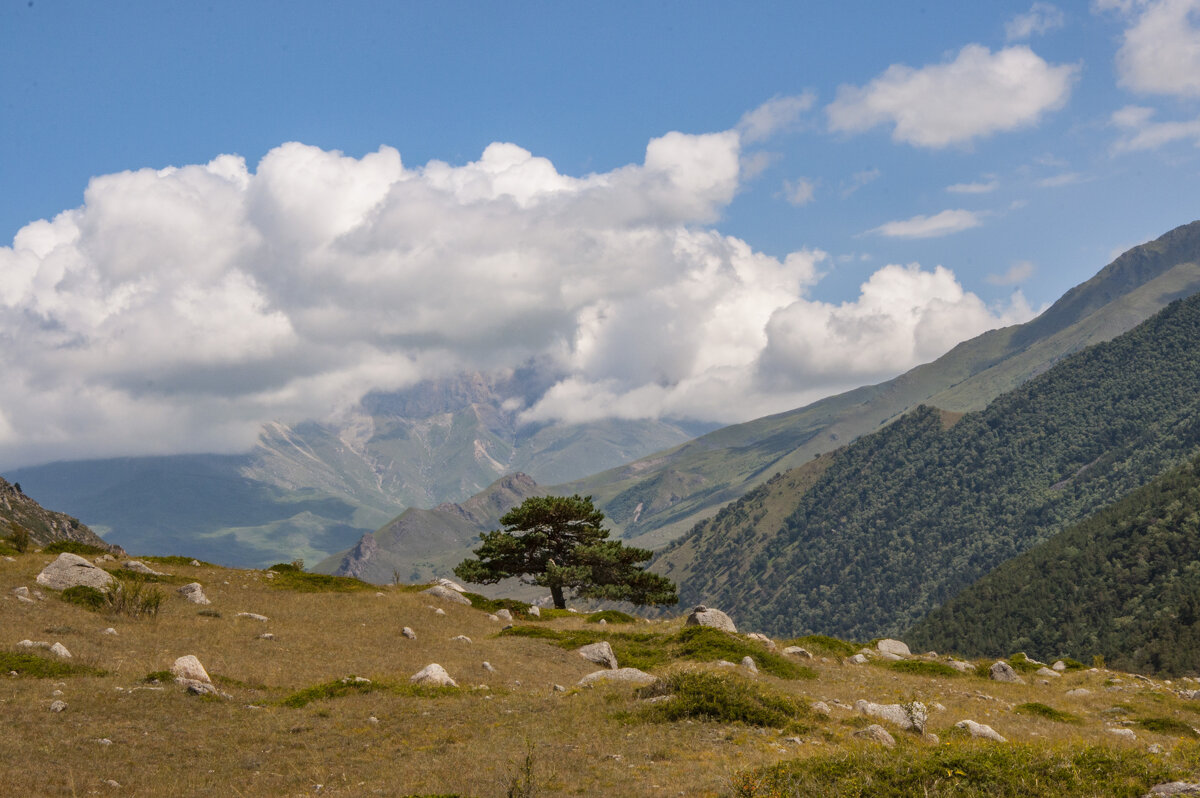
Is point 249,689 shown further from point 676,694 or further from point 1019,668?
point 1019,668

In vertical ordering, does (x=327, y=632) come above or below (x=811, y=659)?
above

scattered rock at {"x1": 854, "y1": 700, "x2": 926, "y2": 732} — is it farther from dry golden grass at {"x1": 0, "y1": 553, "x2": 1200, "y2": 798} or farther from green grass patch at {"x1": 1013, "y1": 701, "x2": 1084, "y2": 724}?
green grass patch at {"x1": 1013, "y1": 701, "x2": 1084, "y2": 724}

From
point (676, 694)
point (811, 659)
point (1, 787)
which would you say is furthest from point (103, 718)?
point (811, 659)

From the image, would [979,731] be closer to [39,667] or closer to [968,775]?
[968,775]

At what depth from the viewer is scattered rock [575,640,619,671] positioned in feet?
117

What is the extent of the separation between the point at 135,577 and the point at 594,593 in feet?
108

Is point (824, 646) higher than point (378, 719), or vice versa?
point (378, 719)

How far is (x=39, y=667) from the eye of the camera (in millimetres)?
24875

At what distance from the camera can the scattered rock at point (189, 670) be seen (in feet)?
83.8

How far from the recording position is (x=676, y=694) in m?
23.2

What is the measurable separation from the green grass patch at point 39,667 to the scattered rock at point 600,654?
65.7 feet

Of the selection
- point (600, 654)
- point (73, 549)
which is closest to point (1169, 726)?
point (600, 654)

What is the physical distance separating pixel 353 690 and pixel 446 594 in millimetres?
28204

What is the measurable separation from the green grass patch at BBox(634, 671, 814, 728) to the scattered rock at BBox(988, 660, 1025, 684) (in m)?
23.2
